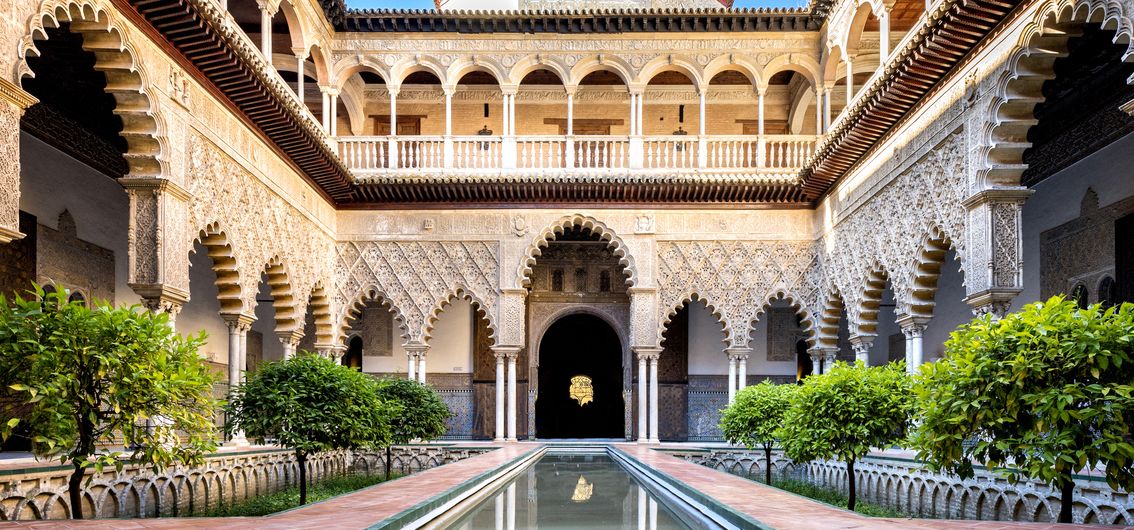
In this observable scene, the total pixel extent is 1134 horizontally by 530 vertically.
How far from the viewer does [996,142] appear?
8.32 meters

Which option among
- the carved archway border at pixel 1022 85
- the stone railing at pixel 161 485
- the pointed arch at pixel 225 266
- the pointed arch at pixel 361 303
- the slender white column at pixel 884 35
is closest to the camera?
the stone railing at pixel 161 485

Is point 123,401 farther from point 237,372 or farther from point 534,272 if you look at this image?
point 534,272

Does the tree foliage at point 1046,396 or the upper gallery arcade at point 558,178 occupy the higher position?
the upper gallery arcade at point 558,178

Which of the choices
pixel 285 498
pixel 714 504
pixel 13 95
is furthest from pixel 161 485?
pixel 714 504

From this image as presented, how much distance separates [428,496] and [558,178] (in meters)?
8.56

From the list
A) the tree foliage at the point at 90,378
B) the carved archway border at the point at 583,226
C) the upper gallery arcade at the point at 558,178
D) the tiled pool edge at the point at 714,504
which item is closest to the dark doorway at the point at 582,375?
the upper gallery arcade at the point at 558,178

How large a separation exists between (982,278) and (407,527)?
549cm

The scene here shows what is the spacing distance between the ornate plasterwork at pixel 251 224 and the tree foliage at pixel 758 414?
556 centimetres

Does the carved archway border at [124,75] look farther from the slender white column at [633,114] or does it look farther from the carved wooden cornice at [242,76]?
the slender white column at [633,114]

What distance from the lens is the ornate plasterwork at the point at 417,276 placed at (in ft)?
49.1

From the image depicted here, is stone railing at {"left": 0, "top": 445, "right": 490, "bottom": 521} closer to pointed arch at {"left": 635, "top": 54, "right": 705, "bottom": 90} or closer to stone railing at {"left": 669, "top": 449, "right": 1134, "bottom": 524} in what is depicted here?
stone railing at {"left": 669, "top": 449, "right": 1134, "bottom": 524}

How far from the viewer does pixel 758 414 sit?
1065cm

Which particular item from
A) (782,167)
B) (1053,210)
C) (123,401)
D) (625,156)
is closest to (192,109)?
(123,401)

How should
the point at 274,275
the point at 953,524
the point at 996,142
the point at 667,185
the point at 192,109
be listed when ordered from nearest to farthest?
the point at 953,524, the point at 996,142, the point at 192,109, the point at 274,275, the point at 667,185
